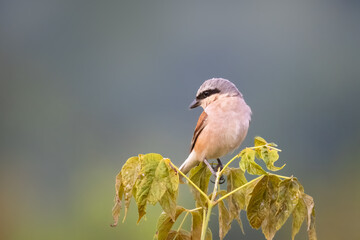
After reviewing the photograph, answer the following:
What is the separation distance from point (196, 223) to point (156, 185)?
19 centimetres

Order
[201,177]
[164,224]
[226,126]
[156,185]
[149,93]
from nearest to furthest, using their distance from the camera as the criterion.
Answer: [156,185] → [164,224] → [201,177] → [226,126] → [149,93]

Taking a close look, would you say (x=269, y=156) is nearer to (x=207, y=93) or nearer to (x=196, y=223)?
(x=196, y=223)

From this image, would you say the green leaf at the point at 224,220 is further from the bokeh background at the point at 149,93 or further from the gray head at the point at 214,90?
the bokeh background at the point at 149,93

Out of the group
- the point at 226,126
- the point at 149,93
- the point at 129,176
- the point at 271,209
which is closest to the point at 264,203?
the point at 271,209

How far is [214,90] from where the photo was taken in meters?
1.36

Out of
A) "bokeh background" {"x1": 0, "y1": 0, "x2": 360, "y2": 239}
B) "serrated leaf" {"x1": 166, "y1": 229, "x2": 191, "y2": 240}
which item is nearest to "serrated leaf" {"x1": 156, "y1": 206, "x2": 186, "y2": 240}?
"serrated leaf" {"x1": 166, "y1": 229, "x2": 191, "y2": 240}

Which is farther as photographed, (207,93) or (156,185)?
(207,93)

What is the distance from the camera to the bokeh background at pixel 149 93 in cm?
703

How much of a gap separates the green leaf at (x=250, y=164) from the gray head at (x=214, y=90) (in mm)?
538

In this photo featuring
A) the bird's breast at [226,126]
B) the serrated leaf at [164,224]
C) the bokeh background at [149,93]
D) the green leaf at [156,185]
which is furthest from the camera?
the bokeh background at [149,93]

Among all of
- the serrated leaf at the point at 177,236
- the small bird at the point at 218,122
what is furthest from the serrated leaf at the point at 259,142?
the small bird at the point at 218,122

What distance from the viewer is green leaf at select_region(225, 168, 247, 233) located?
949mm

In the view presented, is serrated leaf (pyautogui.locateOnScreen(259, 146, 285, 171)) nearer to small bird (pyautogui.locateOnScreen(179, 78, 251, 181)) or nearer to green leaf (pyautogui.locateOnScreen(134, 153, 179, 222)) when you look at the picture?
green leaf (pyautogui.locateOnScreen(134, 153, 179, 222))

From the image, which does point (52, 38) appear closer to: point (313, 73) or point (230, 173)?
point (313, 73)
